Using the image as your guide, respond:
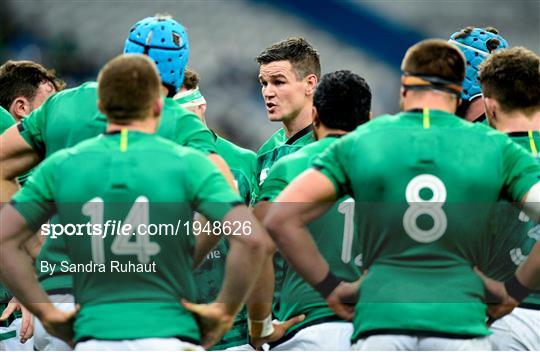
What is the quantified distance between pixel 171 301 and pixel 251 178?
116 inches

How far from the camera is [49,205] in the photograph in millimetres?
3930

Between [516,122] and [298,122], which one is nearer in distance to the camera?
[516,122]

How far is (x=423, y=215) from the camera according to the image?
3.95 meters

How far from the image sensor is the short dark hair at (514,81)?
4.96 meters

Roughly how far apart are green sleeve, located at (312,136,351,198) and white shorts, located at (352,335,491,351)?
59 cm

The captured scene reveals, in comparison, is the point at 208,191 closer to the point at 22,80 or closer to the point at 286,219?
the point at 286,219

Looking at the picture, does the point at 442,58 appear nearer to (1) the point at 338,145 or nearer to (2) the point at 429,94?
(2) the point at 429,94

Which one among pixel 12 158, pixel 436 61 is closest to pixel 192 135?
pixel 12 158

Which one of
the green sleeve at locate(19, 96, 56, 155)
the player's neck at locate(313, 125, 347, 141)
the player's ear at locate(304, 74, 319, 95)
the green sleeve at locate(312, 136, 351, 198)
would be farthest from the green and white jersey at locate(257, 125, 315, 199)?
the green sleeve at locate(312, 136, 351, 198)

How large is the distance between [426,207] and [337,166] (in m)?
0.38

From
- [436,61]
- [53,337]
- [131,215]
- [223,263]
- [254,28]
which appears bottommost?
[223,263]

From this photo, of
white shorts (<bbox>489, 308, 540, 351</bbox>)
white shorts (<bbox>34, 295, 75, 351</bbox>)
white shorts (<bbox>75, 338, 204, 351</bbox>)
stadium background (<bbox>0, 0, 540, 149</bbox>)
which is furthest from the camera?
stadium background (<bbox>0, 0, 540, 149</bbox>)

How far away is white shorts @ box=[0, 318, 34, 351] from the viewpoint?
6.69 metres

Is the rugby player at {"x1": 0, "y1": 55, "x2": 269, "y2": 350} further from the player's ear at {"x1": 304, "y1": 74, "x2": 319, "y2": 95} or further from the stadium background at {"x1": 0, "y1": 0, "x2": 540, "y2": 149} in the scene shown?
the stadium background at {"x1": 0, "y1": 0, "x2": 540, "y2": 149}
